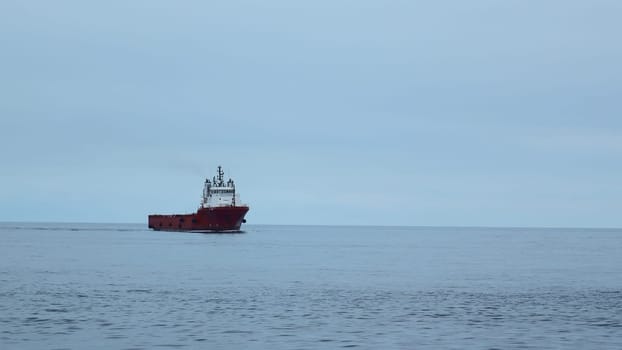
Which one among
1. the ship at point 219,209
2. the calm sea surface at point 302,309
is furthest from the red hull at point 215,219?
the calm sea surface at point 302,309

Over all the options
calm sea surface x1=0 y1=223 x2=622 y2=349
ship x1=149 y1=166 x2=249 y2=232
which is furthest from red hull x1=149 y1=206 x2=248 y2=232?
calm sea surface x1=0 y1=223 x2=622 y2=349

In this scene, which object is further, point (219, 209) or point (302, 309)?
point (219, 209)

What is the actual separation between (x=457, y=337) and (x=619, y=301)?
651 inches

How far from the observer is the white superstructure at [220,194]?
14425 centimetres

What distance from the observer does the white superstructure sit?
14425 centimetres

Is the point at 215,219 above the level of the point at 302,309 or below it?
above

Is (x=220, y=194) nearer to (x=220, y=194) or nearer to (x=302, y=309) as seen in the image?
(x=220, y=194)

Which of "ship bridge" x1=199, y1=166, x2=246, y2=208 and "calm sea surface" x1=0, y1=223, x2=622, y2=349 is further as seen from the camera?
"ship bridge" x1=199, y1=166, x2=246, y2=208

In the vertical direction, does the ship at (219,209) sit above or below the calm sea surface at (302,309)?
above

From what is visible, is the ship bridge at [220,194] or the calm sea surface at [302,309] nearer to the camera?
the calm sea surface at [302,309]

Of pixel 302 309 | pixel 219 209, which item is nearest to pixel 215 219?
pixel 219 209

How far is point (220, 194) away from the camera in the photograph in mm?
144375

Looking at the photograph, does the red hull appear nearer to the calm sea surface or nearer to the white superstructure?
the white superstructure

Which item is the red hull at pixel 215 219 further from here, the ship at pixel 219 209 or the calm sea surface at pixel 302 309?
the calm sea surface at pixel 302 309
